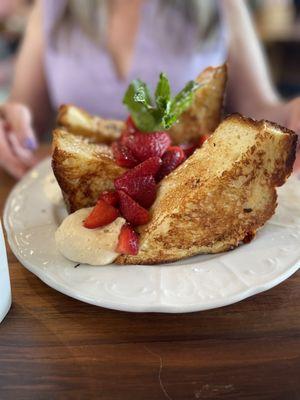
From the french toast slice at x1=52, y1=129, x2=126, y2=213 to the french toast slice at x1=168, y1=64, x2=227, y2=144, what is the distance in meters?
0.32

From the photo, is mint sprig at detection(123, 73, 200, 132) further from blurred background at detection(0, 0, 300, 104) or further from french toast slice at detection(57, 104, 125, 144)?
blurred background at detection(0, 0, 300, 104)

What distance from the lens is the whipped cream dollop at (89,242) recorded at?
0.89 metres

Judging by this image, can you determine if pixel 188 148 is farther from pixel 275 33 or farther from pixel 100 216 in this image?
pixel 275 33

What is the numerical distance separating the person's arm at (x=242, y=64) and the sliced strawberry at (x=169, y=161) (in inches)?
35.1

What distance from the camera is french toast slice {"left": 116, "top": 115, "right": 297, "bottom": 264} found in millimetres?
911

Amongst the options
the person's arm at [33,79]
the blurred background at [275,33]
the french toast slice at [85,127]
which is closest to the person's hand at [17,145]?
the french toast slice at [85,127]

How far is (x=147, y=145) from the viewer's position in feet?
3.55

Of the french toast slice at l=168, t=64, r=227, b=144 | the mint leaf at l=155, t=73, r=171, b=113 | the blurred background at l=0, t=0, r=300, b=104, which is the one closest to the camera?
the mint leaf at l=155, t=73, r=171, b=113

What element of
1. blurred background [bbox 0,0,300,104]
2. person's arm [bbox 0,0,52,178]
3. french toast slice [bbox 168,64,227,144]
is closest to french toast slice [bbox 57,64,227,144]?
french toast slice [bbox 168,64,227,144]

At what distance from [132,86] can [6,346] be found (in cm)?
69

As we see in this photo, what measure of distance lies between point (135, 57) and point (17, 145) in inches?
32.2

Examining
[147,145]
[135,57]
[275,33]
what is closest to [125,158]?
[147,145]

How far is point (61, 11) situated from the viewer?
6.71ft

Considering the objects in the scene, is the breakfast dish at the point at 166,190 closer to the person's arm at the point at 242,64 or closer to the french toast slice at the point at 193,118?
the french toast slice at the point at 193,118
